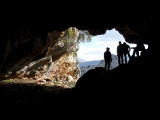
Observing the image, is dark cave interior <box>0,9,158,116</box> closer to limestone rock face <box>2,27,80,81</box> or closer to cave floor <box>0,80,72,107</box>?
cave floor <box>0,80,72,107</box>

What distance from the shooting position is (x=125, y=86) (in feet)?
18.6

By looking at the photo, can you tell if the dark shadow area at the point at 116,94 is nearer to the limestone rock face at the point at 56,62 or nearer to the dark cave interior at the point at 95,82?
the dark cave interior at the point at 95,82

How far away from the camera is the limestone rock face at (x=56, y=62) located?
1417 cm

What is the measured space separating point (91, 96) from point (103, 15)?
625 centimetres

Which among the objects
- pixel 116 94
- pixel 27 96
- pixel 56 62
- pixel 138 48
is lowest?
pixel 27 96

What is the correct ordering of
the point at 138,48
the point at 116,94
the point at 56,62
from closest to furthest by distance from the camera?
the point at 116,94 → the point at 138,48 → the point at 56,62

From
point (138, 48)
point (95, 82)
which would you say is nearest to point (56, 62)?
point (138, 48)

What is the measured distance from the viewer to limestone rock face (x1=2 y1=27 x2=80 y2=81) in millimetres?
→ 14172

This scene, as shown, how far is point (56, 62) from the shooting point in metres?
21.4

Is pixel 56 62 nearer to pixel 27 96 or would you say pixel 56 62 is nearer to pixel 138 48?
pixel 27 96

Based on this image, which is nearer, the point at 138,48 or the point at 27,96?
the point at 27,96

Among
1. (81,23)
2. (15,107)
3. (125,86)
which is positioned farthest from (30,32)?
(125,86)

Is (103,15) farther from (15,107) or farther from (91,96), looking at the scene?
(15,107)

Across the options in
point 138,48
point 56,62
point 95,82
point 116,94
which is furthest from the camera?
point 56,62
